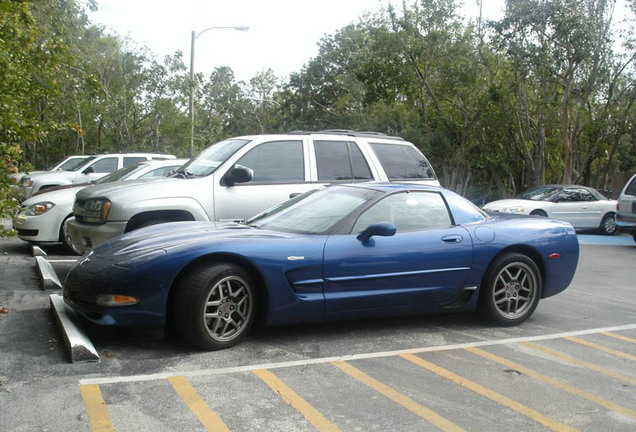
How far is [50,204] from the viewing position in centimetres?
1003

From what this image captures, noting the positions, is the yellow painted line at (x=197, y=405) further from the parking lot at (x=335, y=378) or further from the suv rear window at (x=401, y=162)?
the suv rear window at (x=401, y=162)

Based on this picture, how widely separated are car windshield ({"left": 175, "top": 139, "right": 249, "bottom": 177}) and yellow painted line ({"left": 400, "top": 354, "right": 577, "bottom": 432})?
3.82 m

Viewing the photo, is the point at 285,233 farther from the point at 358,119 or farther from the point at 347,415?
the point at 358,119

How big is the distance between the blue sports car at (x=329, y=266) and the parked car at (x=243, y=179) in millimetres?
1400

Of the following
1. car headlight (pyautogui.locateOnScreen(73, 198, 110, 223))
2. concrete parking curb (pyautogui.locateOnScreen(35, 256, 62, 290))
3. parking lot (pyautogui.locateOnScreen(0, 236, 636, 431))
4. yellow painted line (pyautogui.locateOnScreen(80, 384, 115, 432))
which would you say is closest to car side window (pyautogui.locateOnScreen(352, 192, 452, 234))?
parking lot (pyautogui.locateOnScreen(0, 236, 636, 431))

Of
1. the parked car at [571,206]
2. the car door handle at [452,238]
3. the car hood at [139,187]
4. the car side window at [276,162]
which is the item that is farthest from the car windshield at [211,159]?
the parked car at [571,206]

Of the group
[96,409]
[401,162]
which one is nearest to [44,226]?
[401,162]

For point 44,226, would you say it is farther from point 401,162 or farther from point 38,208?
point 401,162

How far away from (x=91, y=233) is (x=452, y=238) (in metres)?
4.03

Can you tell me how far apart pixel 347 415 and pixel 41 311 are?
356 cm

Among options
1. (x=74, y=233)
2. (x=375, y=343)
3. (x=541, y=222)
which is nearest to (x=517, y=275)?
(x=541, y=222)

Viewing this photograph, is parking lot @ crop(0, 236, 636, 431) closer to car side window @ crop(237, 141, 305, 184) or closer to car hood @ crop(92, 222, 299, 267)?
car hood @ crop(92, 222, 299, 267)

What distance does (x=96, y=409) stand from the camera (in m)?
3.96

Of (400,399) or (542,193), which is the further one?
(542,193)
